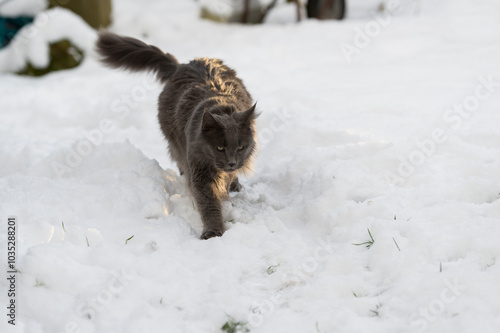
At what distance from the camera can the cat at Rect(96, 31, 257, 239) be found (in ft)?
11.1

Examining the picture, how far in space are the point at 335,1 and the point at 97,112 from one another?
542cm

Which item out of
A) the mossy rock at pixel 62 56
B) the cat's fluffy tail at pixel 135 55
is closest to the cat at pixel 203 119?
the cat's fluffy tail at pixel 135 55

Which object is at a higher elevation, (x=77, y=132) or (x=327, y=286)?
(x=327, y=286)

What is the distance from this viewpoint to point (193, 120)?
12.1 feet

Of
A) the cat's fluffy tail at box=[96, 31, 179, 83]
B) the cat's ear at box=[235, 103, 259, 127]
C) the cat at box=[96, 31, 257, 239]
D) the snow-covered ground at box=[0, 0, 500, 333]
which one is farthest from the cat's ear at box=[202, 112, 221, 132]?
the cat's fluffy tail at box=[96, 31, 179, 83]

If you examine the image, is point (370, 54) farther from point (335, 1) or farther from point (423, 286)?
point (423, 286)

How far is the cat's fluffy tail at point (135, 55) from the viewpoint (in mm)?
4418

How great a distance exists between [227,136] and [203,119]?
0.20m

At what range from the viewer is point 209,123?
10.9 ft

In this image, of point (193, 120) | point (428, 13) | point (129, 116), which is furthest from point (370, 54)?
point (193, 120)

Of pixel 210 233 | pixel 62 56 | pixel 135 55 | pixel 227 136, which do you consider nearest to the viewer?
pixel 210 233

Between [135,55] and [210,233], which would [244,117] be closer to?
[210,233]

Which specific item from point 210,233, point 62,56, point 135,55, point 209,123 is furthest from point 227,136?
point 62,56

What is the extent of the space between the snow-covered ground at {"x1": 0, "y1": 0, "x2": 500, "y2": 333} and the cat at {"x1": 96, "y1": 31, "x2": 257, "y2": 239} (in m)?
0.19
